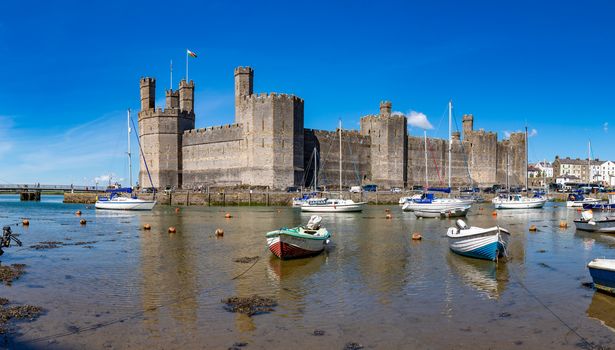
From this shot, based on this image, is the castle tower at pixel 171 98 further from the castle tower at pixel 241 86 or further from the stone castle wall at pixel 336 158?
the stone castle wall at pixel 336 158

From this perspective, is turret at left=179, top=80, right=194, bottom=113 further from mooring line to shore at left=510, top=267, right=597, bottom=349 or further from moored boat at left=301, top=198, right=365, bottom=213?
mooring line to shore at left=510, top=267, right=597, bottom=349

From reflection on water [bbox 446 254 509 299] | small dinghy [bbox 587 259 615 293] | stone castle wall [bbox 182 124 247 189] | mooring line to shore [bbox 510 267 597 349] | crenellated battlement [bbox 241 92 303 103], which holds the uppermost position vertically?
crenellated battlement [bbox 241 92 303 103]

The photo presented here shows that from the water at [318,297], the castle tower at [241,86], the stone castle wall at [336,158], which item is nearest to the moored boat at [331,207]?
the stone castle wall at [336,158]

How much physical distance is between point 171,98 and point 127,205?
65.2 ft

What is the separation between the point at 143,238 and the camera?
22656 mm

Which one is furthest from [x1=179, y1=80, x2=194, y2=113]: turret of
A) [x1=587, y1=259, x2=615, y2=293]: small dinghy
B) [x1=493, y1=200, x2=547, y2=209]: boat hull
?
[x1=587, y1=259, x2=615, y2=293]: small dinghy

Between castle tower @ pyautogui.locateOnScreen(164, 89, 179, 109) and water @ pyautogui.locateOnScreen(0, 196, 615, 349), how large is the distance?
43.8m

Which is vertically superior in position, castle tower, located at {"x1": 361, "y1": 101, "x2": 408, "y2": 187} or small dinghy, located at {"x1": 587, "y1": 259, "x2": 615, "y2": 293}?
castle tower, located at {"x1": 361, "y1": 101, "x2": 408, "y2": 187}

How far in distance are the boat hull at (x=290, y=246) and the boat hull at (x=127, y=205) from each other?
31278mm

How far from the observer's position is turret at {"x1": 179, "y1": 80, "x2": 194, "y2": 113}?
6181cm

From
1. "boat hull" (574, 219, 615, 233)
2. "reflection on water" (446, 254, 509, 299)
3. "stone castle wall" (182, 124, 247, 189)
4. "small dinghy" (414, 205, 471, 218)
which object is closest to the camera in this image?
"reflection on water" (446, 254, 509, 299)

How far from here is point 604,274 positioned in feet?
35.3

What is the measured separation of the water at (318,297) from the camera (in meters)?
8.34

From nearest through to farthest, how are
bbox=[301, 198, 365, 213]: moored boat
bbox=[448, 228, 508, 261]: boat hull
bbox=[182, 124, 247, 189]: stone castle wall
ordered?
bbox=[448, 228, 508, 261]: boat hull
bbox=[301, 198, 365, 213]: moored boat
bbox=[182, 124, 247, 189]: stone castle wall
